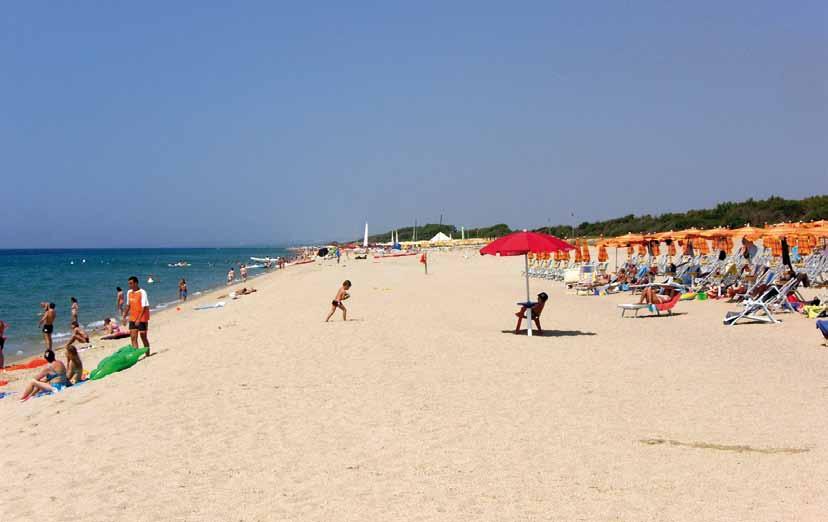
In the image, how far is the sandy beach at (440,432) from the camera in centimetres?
420

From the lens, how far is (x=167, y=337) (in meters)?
13.5

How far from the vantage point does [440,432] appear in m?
5.62

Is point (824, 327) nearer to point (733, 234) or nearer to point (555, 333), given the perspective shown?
point (555, 333)

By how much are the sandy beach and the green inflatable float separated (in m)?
0.22

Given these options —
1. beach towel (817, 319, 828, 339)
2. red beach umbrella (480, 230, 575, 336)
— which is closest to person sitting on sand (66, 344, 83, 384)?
red beach umbrella (480, 230, 575, 336)

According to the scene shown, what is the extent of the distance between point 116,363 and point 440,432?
6.04 meters

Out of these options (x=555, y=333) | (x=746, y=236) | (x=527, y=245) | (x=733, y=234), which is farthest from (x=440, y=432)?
(x=733, y=234)

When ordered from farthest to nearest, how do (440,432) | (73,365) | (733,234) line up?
(733,234)
(73,365)
(440,432)

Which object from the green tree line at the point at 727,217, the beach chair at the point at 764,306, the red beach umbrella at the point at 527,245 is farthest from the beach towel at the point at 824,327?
the green tree line at the point at 727,217

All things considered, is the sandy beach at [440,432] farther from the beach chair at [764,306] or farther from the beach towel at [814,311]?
the beach towel at [814,311]

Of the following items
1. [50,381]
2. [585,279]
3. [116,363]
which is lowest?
[50,381]

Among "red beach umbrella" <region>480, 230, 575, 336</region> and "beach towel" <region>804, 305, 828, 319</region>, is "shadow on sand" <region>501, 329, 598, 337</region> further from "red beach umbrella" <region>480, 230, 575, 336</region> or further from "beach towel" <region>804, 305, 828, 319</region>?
"beach towel" <region>804, 305, 828, 319</region>

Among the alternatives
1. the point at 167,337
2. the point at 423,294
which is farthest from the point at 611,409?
the point at 423,294

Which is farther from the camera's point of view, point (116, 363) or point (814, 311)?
point (814, 311)
